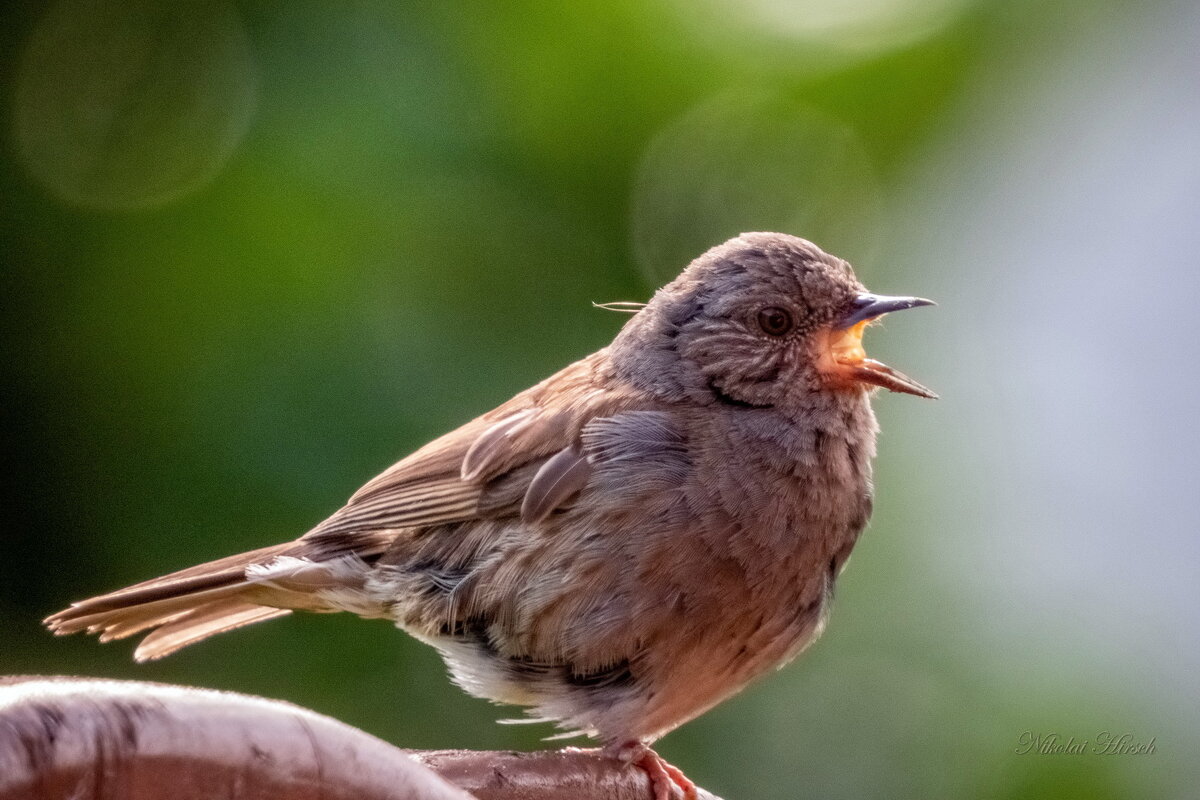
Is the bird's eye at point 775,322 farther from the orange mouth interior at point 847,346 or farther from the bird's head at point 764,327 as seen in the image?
the orange mouth interior at point 847,346

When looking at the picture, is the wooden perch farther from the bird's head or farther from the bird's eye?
the bird's eye

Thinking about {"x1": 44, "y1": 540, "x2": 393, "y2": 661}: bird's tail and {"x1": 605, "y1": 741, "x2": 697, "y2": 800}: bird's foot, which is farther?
{"x1": 44, "y1": 540, "x2": 393, "y2": 661}: bird's tail

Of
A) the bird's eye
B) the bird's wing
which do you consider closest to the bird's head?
the bird's eye

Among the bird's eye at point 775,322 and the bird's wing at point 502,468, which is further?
the bird's eye at point 775,322

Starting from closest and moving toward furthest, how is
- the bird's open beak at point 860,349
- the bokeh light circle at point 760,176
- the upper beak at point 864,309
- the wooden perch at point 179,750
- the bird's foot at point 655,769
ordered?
1. the wooden perch at point 179,750
2. the bird's foot at point 655,769
3. the bird's open beak at point 860,349
4. the upper beak at point 864,309
5. the bokeh light circle at point 760,176

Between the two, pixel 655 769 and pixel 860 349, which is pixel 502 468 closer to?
pixel 655 769

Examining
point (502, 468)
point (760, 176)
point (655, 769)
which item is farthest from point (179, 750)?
point (760, 176)

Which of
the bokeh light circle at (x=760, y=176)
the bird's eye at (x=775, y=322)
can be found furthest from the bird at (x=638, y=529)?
the bokeh light circle at (x=760, y=176)
